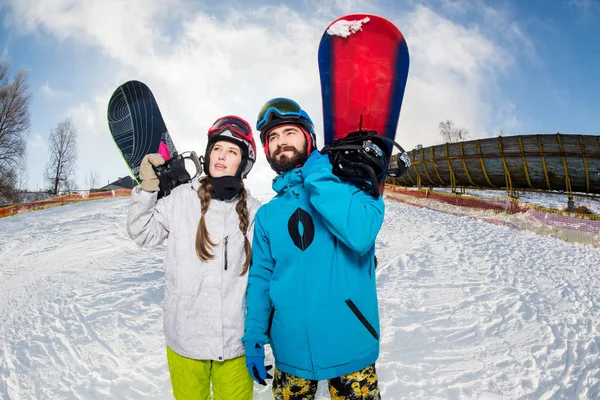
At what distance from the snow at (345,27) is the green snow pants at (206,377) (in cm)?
274

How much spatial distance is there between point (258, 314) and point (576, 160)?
50.3 feet

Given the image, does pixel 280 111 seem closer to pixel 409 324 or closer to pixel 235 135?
pixel 235 135

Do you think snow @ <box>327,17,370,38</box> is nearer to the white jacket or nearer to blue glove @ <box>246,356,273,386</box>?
the white jacket

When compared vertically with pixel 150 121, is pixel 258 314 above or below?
below

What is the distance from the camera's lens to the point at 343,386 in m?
1.61

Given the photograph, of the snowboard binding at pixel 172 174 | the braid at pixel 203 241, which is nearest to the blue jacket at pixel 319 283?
the braid at pixel 203 241

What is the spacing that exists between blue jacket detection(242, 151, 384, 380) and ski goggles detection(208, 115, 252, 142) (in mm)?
752

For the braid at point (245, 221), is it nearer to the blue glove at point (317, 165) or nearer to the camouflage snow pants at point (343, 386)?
the blue glove at point (317, 165)

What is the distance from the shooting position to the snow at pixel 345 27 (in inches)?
108

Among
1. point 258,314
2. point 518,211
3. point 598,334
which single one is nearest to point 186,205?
point 258,314

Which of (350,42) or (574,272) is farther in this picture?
(574,272)

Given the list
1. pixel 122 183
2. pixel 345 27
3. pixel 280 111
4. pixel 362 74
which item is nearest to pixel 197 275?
pixel 280 111

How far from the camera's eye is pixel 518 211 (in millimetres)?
11461

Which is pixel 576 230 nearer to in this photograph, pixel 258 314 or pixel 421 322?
pixel 421 322
